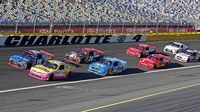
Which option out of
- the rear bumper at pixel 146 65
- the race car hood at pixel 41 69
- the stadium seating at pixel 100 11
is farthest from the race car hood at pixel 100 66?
the stadium seating at pixel 100 11

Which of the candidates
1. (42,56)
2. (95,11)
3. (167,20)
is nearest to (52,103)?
(42,56)

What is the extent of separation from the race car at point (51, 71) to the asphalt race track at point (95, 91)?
1.59ft

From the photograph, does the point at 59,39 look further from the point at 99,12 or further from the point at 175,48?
the point at 99,12

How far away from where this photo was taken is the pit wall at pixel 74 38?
1642 inches

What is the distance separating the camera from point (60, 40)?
46.5 metres

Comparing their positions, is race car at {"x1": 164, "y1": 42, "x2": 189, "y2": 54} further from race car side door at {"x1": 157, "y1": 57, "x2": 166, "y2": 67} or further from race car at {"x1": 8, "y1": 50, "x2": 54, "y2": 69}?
race car at {"x1": 8, "y1": 50, "x2": 54, "y2": 69}

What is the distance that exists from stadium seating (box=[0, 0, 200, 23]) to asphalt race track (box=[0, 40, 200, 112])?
1022 centimetres

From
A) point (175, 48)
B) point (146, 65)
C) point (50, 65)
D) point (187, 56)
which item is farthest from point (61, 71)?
point (175, 48)

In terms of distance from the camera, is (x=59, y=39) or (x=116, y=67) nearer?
(x=116, y=67)

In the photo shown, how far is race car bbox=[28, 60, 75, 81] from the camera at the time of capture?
101 feet

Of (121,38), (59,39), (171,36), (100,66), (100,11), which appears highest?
(100,11)

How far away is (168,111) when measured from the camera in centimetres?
2372

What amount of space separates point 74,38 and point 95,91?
19805 millimetres

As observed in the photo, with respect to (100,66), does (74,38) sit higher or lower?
higher
